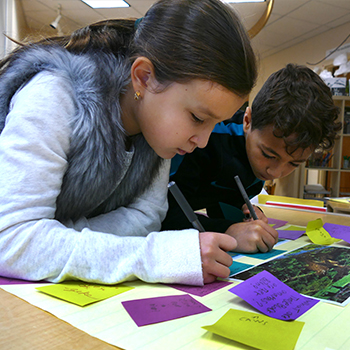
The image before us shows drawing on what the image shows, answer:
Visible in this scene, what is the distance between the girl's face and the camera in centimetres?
56

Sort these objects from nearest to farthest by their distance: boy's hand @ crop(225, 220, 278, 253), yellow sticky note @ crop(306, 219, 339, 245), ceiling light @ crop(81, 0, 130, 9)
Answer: boy's hand @ crop(225, 220, 278, 253) → yellow sticky note @ crop(306, 219, 339, 245) → ceiling light @ crop(81, 0, 130, 9)

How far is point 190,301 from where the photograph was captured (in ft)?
1.36

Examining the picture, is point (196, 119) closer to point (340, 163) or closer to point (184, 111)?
point (184, 111)

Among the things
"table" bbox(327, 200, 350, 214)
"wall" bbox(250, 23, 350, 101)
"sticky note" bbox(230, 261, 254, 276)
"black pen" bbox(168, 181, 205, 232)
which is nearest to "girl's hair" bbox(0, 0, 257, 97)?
"black pen" bbox(168, 181, 205, 232)

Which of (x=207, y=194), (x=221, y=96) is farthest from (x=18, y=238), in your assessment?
(x=207, y=194)

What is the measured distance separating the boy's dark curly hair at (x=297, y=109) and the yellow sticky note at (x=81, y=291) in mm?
588

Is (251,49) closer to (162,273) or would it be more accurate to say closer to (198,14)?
(198,14)

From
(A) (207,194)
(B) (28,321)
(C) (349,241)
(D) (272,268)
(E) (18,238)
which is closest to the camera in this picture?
(B) (28,321)

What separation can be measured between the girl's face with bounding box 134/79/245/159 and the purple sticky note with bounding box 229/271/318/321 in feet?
0.87

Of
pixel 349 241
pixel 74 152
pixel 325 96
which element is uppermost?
pixel 325 96

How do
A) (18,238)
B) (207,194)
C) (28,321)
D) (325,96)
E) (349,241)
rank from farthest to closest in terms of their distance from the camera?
1. (207,194)
2. (325,96)
3. (349,241)
4. (18,238)
5. (28,321)

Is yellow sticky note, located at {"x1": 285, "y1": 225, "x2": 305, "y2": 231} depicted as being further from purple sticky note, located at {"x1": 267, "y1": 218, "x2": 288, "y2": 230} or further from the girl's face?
the girl's face

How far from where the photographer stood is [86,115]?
21.9 inches

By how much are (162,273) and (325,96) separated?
2.25ft
